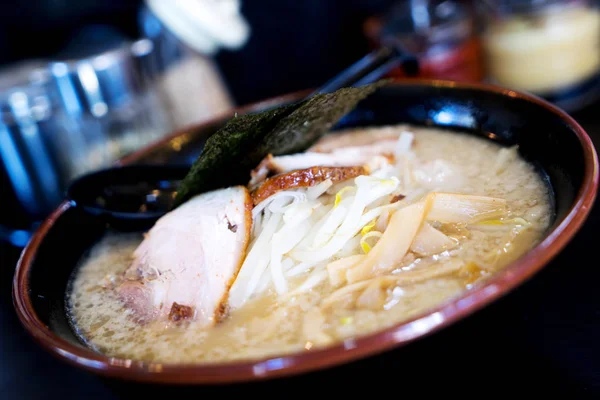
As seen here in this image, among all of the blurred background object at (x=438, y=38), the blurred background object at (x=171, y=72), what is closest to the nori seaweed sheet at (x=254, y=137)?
the blurred background object at (x=171, y=72)

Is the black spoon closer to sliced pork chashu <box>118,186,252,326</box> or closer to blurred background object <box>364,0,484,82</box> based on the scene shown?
sliced pork chashu <box>118,186,252,326</box>

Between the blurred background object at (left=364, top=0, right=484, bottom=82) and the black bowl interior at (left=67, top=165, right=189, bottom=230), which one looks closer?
the black bowl interior at (left=67, top=165, right=189, bottom=230)

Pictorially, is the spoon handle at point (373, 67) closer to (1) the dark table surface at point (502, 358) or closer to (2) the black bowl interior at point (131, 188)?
(2) the black bowl interior at point (131, 188)

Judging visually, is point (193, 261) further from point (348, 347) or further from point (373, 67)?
point (373, 67)

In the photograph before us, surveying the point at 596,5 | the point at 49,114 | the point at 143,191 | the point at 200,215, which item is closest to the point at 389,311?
the point at 200,215

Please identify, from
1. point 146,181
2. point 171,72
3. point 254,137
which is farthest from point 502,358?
point 171,72

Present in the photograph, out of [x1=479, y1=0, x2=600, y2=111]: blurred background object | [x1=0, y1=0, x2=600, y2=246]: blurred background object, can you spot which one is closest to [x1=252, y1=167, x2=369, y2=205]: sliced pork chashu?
[x1=0, y1=0, x2=600, y2=246]: blurred background object
